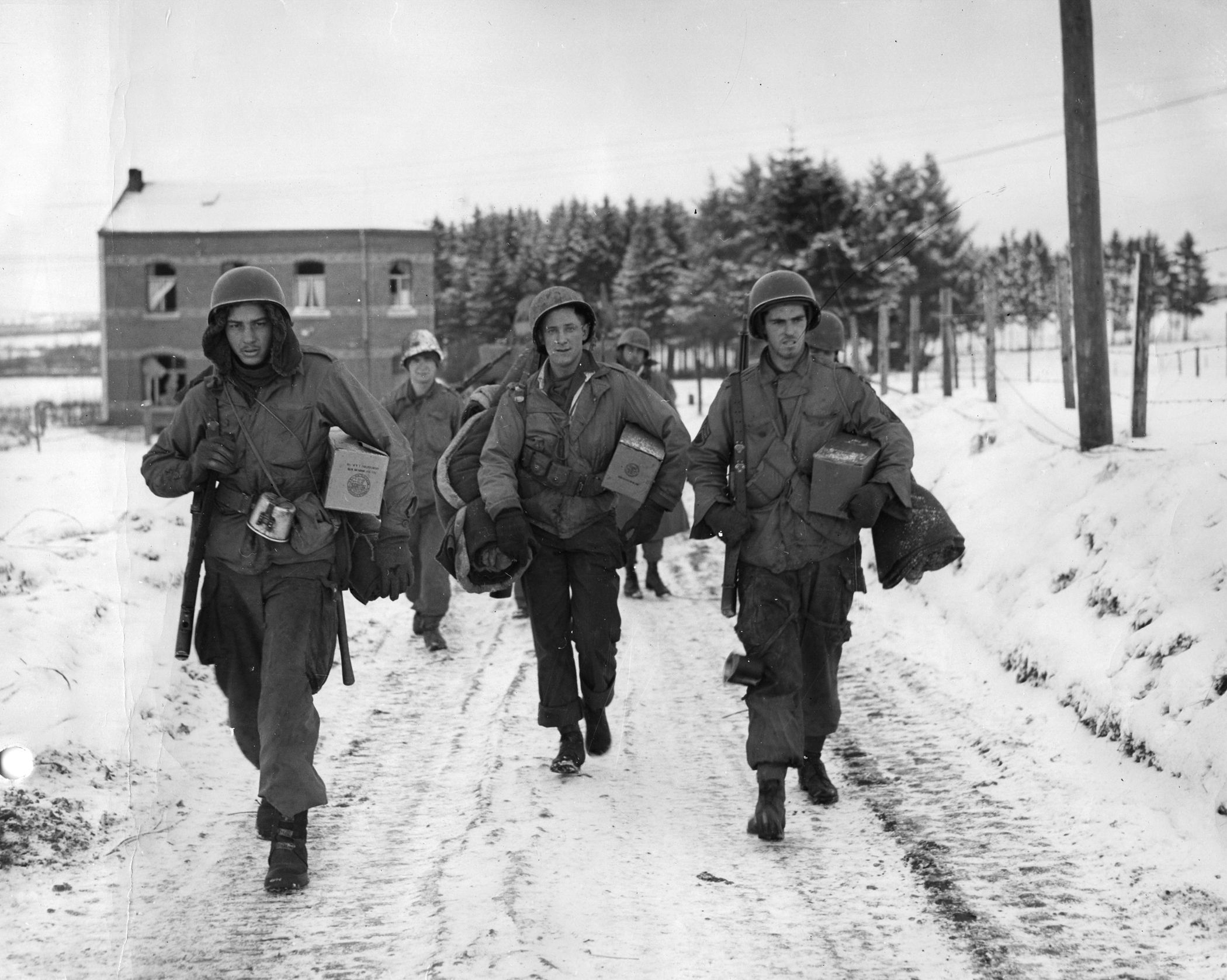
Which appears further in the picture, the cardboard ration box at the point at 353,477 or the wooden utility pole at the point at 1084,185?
the wooden utility pole at the point at 1084,185

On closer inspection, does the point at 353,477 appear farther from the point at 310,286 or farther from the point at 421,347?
the point at 310,286

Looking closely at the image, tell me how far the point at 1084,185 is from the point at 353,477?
7183 millimetres

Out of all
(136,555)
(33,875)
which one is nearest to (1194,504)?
(33,875)

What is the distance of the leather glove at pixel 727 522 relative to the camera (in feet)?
16.0

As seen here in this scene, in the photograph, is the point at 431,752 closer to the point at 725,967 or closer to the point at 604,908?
the point at 604,908

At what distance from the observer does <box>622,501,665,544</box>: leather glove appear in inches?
211

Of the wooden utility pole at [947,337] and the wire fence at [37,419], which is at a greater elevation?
the wooden utility pole at [947,337]

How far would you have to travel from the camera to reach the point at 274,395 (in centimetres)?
463

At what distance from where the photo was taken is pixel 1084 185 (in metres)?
9.32

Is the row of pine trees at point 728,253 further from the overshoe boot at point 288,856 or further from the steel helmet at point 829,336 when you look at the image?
the overshoe boot at point 288,856

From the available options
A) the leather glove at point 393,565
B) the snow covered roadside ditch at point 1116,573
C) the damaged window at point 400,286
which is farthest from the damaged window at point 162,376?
the leather glove at point 393,565

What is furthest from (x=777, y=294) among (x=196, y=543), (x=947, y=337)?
(x=947, y=337)

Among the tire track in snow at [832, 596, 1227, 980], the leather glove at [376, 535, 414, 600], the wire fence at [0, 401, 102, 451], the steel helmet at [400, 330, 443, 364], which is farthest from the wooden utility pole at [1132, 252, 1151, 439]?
the wire fence at [0, 401, 102, 451]

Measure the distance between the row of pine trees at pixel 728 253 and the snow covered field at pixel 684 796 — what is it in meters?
15.1
